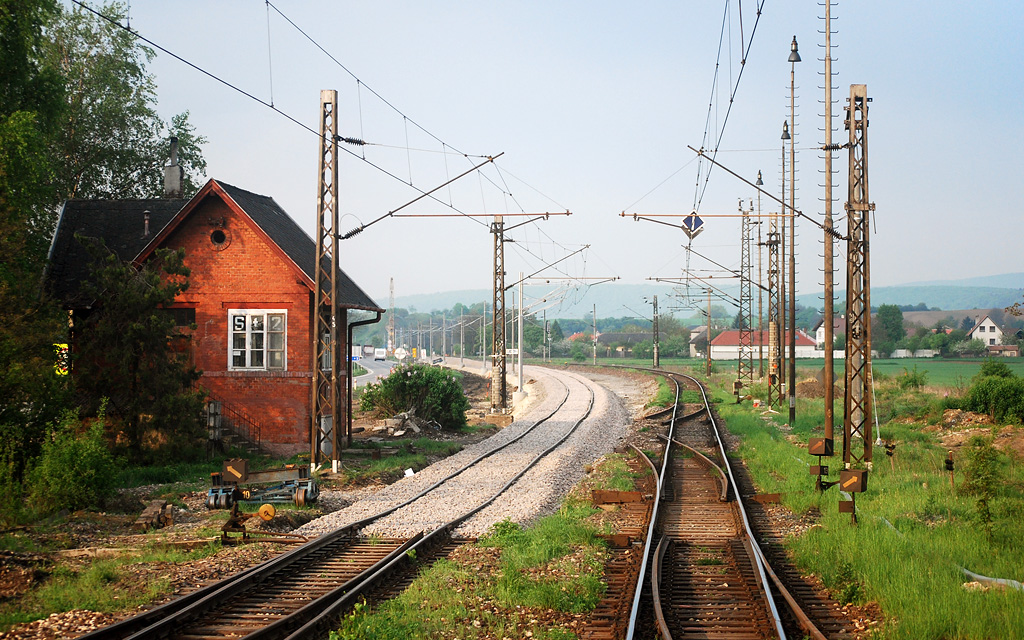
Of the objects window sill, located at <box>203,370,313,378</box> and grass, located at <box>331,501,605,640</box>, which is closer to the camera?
grass, located at <box>331,501,605,640</box>

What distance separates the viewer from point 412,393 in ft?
104

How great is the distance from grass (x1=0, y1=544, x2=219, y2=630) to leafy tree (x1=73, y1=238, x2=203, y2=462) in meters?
9.53

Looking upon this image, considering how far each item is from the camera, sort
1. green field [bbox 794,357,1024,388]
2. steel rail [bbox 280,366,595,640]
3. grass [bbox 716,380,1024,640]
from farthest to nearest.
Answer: green field [bbox 794,357,1024,388] → steel rail [bbox 280,366,595,640] → grass [bbox 716,380,1024,640]

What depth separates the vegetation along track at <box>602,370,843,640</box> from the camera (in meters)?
8.44

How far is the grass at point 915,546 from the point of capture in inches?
307

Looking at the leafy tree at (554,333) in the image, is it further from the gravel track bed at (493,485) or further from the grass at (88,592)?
the grass at (88,592)

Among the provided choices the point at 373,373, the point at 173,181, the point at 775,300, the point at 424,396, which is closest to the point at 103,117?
the point at 173,181

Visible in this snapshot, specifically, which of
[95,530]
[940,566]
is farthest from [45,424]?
[940,566]

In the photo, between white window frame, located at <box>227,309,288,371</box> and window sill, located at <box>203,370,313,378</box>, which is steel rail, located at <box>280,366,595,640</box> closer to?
window sill, located at <box>203,370,313,378</box>

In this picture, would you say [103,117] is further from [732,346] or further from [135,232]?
[732,346]

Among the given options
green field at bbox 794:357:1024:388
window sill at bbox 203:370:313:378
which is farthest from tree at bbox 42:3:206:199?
green field at bbox 794:357:1024:388

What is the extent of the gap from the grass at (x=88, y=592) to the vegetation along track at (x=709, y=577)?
5531 millimetres

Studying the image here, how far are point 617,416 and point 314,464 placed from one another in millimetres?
19623

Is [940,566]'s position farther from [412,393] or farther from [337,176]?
[412,393]
